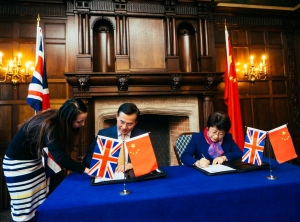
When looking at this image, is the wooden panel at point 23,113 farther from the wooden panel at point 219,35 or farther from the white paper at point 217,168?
the wooden panel at point 219,35

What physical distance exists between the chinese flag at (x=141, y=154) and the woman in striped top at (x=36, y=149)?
38cm

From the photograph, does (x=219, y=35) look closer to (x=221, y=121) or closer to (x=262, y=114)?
(x=262, y=114)

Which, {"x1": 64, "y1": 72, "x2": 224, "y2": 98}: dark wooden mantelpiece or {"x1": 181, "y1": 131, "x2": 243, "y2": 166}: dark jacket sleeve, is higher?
{"x1": 64, "y1": 72, "x2": 224, "y2": 98}: dark wooden mantelpiece

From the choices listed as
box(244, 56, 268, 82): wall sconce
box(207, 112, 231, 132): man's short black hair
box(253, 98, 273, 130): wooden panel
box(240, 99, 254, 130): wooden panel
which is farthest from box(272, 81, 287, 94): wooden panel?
box(207, 112, 231, 132): man's short black hair

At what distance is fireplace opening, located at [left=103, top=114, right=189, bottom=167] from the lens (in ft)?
13.5

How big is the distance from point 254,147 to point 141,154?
0.95 meters

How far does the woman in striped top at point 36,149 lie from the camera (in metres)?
1.43

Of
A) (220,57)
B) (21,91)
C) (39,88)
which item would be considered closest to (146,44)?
(220,57)

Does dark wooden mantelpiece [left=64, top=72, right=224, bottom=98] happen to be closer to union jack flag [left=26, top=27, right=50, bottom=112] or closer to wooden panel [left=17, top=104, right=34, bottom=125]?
union jack flag [left=26, top=27, right=50, bottom=112]

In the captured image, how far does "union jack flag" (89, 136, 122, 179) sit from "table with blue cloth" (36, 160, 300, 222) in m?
0.09

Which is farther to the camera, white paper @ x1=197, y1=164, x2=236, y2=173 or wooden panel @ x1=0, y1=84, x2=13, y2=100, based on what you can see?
wooden panel @ x1=0, y1=84, x2=13, y2=100

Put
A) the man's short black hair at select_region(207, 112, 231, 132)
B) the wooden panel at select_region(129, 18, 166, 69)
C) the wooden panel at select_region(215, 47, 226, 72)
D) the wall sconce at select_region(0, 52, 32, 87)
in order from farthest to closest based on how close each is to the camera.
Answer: the wooden panel at select_region(215, 47, 226, 72), the wooden panel at select_region(129, 18, 166, 69), the wall sconce at select_region(0, 52, 32, 87), the man's short black hair at select_region(207, 112, 231, 132)

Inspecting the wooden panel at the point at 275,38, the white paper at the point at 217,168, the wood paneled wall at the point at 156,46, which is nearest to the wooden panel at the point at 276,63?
the wood paneled wall at the point at 156,46

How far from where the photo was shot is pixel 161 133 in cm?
421
